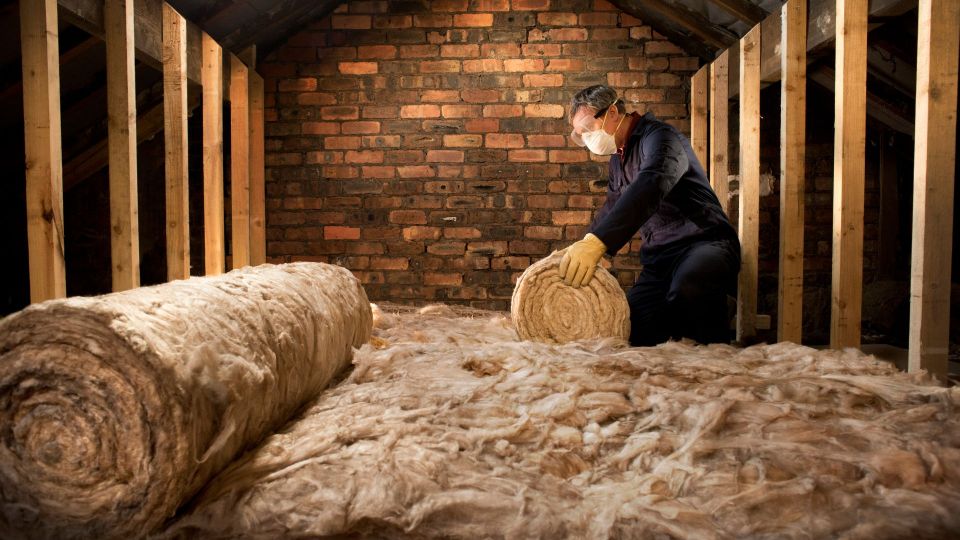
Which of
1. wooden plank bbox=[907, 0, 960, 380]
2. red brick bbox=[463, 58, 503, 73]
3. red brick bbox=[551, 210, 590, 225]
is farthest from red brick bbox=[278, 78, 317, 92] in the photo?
wooden plank bbox=[907, 0, 960, 380]

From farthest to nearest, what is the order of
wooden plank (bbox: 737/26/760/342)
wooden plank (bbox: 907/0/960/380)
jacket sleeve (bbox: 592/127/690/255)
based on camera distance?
wooden plank (bbox: 737/26/760/342)
jacket sleeve (bbox: 592/127/690/255)
wooden plank (bbox: 907/0/960/380)

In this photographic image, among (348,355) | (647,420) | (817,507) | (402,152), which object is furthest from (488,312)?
(817,507)

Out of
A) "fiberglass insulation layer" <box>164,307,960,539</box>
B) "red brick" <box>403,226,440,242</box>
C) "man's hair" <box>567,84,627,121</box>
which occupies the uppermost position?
"man's hair" <box>567,84,627,121</box>

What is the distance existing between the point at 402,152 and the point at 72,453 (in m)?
3.44

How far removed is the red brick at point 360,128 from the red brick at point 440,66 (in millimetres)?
481

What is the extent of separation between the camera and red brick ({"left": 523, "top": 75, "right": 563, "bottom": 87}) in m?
4.17

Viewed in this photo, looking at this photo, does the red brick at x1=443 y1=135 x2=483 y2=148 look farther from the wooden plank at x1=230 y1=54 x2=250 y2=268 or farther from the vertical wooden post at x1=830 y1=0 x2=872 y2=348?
the vertical wooden post at x1=830 y1=0 x2=872 y2=348

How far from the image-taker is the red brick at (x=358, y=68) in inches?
167

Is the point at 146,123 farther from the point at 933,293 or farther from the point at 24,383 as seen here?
the point at 933,293

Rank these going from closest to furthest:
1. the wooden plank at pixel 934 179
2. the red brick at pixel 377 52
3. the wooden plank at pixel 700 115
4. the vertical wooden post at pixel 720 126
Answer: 1. the wooden plank at pixel 934 179
2. the vertical wooden post at pixel 720 126
3. the wooden plank at pixel 700 115
4. the red brick at pixel 377 52

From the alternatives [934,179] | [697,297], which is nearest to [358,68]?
[697,297]

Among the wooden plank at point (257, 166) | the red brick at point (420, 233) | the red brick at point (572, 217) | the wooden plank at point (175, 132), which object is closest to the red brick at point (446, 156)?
the red brick at point (420, 233)

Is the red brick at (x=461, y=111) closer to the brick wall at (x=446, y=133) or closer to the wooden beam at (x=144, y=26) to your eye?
the brick wall at (x=446, y=133)

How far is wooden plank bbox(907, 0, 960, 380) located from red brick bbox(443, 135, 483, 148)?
268 cm
